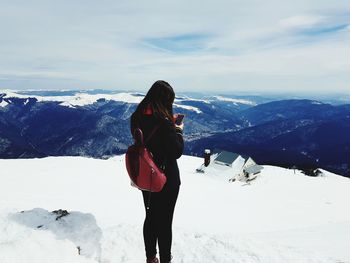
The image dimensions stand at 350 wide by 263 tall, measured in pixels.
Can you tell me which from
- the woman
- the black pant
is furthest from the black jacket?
the black pant

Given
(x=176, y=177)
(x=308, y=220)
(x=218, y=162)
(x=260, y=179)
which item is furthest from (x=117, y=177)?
(x=218, y=162)

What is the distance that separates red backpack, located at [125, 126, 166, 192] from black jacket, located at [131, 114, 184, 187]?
0.24ft

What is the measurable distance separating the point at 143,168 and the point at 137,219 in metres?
9.20

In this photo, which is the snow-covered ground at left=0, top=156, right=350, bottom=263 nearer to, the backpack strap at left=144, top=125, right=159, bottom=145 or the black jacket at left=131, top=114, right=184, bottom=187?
the black jacket at left=131, top=114, right=184, bottom=187

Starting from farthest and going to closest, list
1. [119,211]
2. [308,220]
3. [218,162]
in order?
[218,162], [308,220], [119,211]

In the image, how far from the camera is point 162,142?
525 centimetres

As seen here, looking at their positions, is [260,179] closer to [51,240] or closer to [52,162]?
[52,162]

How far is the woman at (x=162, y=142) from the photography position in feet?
17.1

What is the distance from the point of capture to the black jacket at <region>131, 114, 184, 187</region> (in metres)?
5.19

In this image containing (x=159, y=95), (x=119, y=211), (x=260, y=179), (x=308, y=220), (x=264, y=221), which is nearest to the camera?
→ (x=159, y=95)

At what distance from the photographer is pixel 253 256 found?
6.70 metres

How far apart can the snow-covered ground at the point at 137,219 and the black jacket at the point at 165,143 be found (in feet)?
7.46

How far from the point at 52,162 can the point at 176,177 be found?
67.5ft

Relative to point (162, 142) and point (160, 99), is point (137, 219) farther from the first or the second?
point (160, 99)
